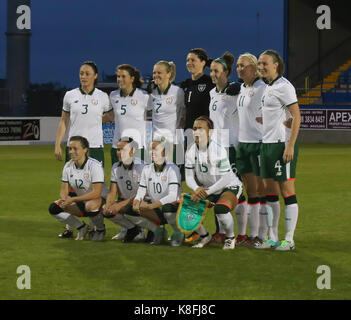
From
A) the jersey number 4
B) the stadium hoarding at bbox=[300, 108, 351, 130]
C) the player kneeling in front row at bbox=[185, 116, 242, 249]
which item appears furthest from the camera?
the stadium hoarding at bbox=[300, 108, 351, 130]

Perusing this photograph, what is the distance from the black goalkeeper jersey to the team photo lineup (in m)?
0.01

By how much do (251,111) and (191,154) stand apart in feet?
2.72

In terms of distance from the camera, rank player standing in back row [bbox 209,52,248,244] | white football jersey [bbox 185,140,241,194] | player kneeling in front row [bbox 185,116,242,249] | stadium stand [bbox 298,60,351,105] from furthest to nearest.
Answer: stadium stand [bbox 298,60,351,105] → player standing in back row [bbox 209,52,248,244] → white football jersey [bbox 185,140,241,194] → player kneeling in front row [bbox 185,116,242,249]

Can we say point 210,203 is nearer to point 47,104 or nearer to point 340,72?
point 47,104

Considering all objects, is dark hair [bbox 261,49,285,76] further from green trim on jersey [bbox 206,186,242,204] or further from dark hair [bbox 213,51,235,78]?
green trim on jersey [bbox 206,186,242,204]

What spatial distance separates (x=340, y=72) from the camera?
131 feet

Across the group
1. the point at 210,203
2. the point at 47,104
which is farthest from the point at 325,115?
the point at 210,203

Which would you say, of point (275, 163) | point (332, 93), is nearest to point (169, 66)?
point (275, 163)

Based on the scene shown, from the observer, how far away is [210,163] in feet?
29.9

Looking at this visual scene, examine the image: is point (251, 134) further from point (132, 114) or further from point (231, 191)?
point (132, 114)

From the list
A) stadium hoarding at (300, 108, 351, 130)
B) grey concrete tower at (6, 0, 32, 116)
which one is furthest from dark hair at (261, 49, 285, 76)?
grey concrete tower at (6, 0, 32, 116)

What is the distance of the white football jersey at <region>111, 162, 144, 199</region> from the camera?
379 inches

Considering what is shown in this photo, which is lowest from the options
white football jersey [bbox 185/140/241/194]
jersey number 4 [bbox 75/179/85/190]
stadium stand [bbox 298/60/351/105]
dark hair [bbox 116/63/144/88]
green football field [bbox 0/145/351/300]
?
green football field [bbox 0/145/351/300]
